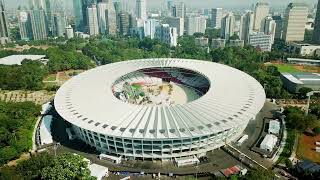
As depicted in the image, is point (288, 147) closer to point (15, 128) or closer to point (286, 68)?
point (15, 128)

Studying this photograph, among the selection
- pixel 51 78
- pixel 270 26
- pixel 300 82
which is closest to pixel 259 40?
pixel 270 26

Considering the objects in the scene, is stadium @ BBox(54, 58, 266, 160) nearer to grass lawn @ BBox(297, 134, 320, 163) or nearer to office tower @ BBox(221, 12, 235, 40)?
grass lawn @ BBox(297, 134, 320, 163)

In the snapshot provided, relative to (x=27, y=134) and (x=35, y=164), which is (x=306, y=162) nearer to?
(x=35, y=164)

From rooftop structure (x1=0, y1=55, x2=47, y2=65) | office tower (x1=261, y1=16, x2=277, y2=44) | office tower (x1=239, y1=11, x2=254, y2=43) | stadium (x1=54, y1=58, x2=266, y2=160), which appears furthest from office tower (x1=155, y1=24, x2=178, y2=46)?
stadium (x1=54, y1=58, x2=266, y2=160)

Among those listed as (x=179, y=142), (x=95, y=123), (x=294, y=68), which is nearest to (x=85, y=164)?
(x=95, y=123)

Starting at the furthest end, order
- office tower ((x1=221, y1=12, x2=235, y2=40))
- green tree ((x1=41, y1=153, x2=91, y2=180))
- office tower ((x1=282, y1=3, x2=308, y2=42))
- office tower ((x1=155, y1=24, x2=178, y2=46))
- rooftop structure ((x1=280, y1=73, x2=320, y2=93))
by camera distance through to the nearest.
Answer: office tower ((x1=221, y1=12, x2=235, y2=40)) → office tower ((x1=155, y1=24, x2=178, y2=46)) → office tower ((x1=282, y1=3, x2=308, y2=42)) → rooftop structure ((x1=280, y1=73, x2=320, y2=93)) → green tree ((x1=41, y1=153, x2=91, y2=180))

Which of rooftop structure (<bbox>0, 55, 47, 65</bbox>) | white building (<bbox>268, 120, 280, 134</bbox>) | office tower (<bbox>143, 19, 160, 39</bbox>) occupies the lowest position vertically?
white building (<bbox>268, 120, 280, 134</bbox>)
